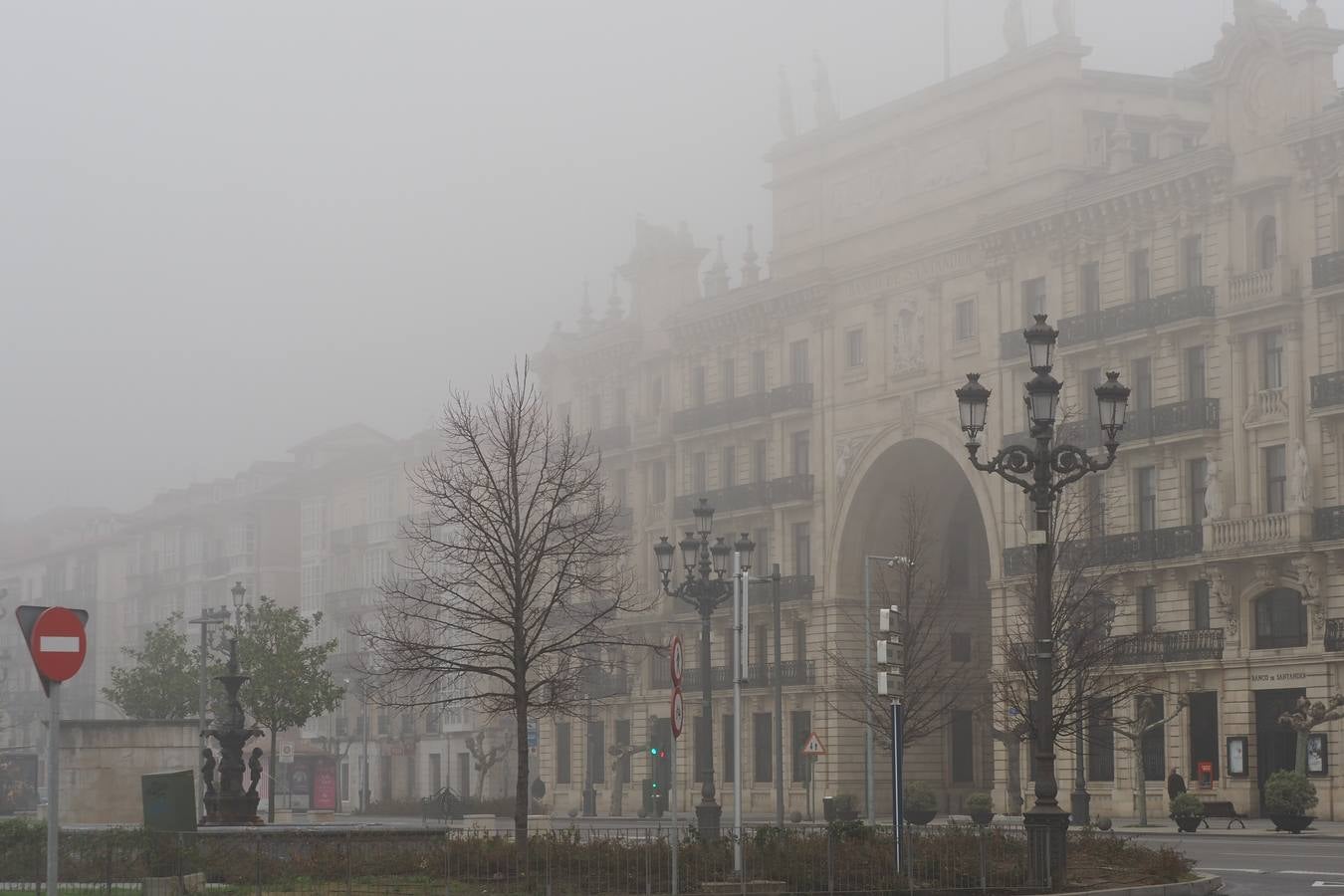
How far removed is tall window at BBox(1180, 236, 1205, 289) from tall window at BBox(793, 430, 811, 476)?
2008 cm

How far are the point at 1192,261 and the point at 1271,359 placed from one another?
468cm

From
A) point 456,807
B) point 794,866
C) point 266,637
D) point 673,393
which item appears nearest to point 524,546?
point 794,866

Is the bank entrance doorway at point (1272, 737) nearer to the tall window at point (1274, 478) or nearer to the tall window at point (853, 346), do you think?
the tall window at point (1274, 478)

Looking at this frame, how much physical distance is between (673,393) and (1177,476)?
30752 mm

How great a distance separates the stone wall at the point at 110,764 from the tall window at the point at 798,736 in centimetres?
3495

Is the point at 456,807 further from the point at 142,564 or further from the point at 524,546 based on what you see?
the point at 142,564

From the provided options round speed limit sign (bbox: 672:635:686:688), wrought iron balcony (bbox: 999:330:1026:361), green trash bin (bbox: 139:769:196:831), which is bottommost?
green trash bin (bbox: 139:769:196:831)

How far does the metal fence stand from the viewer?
84.1 ft

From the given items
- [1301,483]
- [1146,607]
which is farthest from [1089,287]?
[1301,483]

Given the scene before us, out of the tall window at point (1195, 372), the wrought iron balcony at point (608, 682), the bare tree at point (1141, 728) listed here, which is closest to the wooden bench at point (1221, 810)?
the bare tree at point (1141, 728)

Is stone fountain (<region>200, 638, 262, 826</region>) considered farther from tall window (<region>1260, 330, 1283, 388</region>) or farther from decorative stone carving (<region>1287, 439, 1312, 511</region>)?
tall window (<region>1260, 330, 1283, 388</region>)

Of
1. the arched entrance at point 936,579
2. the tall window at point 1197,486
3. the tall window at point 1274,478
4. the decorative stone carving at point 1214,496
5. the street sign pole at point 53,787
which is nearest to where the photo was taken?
the street sign pole at point 53,787

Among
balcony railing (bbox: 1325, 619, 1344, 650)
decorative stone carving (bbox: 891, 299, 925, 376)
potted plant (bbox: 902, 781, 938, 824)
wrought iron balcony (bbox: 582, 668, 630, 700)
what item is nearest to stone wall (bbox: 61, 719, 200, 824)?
potted plant (bbox: 902, 781, 938, 824)

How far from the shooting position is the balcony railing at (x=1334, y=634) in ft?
182
